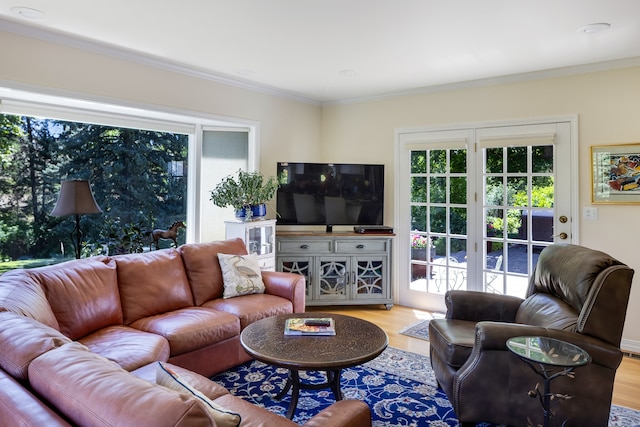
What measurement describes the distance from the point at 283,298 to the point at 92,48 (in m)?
2.54

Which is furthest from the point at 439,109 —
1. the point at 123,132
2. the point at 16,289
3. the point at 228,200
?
the point at 16,289

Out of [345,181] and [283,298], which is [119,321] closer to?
[283,298]

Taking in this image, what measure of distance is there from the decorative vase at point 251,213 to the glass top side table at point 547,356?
108 inches

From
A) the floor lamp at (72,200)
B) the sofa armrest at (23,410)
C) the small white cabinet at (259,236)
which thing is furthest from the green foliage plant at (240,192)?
the sofa armrest at (23,410)

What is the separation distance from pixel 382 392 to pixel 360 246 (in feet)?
6.78

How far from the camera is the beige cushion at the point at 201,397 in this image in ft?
3.65

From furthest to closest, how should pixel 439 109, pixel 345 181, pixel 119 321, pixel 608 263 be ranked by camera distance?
pixel 345 181
pixel 439 109
pixel 119 321
pixel 608 263

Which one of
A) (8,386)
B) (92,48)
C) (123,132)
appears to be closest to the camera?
A: (8,386)

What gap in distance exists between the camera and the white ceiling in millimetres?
2529

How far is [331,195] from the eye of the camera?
15.8 ft

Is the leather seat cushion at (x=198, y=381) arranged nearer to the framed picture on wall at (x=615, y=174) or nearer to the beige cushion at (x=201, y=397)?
the beige cushion at (x=201, y=397)

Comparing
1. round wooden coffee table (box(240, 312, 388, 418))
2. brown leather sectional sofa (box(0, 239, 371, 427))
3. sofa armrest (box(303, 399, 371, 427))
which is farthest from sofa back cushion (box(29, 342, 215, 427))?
Answer: round wooden coffee table (box(240, 312, 388, 418))

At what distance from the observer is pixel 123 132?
3834 mm

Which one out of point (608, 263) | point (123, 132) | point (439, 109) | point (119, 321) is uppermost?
point (439, 109)
